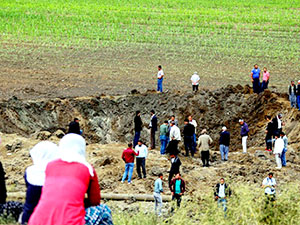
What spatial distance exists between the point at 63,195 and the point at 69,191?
0.25 feet

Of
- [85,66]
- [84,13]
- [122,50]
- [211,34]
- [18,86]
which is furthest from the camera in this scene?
[84,13]

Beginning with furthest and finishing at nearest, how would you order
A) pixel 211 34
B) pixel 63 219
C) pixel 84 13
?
pixel 84 13, pixel 211 34, pixel 63 219

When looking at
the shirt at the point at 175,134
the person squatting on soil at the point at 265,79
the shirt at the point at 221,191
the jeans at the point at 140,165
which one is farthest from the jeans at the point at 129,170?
the person squatting on soil at the point at 265,79

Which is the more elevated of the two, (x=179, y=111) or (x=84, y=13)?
(x=84, y=13)

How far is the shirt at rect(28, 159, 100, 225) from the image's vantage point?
22.1ft

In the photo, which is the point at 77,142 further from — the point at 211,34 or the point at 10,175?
the point at 211,34

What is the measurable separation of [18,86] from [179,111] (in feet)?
30.6

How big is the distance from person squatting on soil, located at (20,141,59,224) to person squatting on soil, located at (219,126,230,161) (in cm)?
1542

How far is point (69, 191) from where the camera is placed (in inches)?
269

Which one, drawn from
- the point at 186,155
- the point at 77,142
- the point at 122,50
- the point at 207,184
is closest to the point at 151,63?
the point at 122,50

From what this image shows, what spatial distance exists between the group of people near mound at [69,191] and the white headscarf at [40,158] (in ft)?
0.07

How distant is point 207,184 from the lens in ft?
68.6

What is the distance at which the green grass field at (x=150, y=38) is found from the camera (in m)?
40.6

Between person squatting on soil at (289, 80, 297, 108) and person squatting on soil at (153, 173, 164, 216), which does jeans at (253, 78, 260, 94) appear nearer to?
person squatting on soil at (289, 80, 297, 108)
